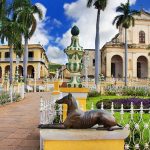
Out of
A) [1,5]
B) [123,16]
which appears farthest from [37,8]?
[1,5]

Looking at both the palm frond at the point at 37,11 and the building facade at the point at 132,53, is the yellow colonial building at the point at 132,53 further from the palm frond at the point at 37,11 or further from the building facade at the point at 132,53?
the palm frond at the point at 37,11

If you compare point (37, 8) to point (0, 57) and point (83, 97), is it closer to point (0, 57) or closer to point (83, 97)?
point (0, 57)

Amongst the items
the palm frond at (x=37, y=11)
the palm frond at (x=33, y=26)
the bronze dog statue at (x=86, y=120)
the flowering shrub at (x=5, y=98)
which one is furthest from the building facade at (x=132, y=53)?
the bronze dog statue at (x=86, y=120)

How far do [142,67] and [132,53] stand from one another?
3.81 meters

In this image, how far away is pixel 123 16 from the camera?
46.3m

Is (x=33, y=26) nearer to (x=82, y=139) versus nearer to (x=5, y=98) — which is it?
(x=5, y=98)

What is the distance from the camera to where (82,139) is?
177 inches

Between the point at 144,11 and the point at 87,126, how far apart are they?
2284 inches

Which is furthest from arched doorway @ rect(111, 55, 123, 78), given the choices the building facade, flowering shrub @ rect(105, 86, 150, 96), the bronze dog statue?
the bronze dog statue

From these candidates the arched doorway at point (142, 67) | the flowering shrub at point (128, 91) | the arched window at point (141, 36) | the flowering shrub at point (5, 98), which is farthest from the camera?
the arched window at point (141, 36)

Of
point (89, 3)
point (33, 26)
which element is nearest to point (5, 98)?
point (89, 3)

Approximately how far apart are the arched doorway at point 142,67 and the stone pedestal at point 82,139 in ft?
183

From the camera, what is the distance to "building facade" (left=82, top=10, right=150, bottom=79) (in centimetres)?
5759

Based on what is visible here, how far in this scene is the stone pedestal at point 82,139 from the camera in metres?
4.47
